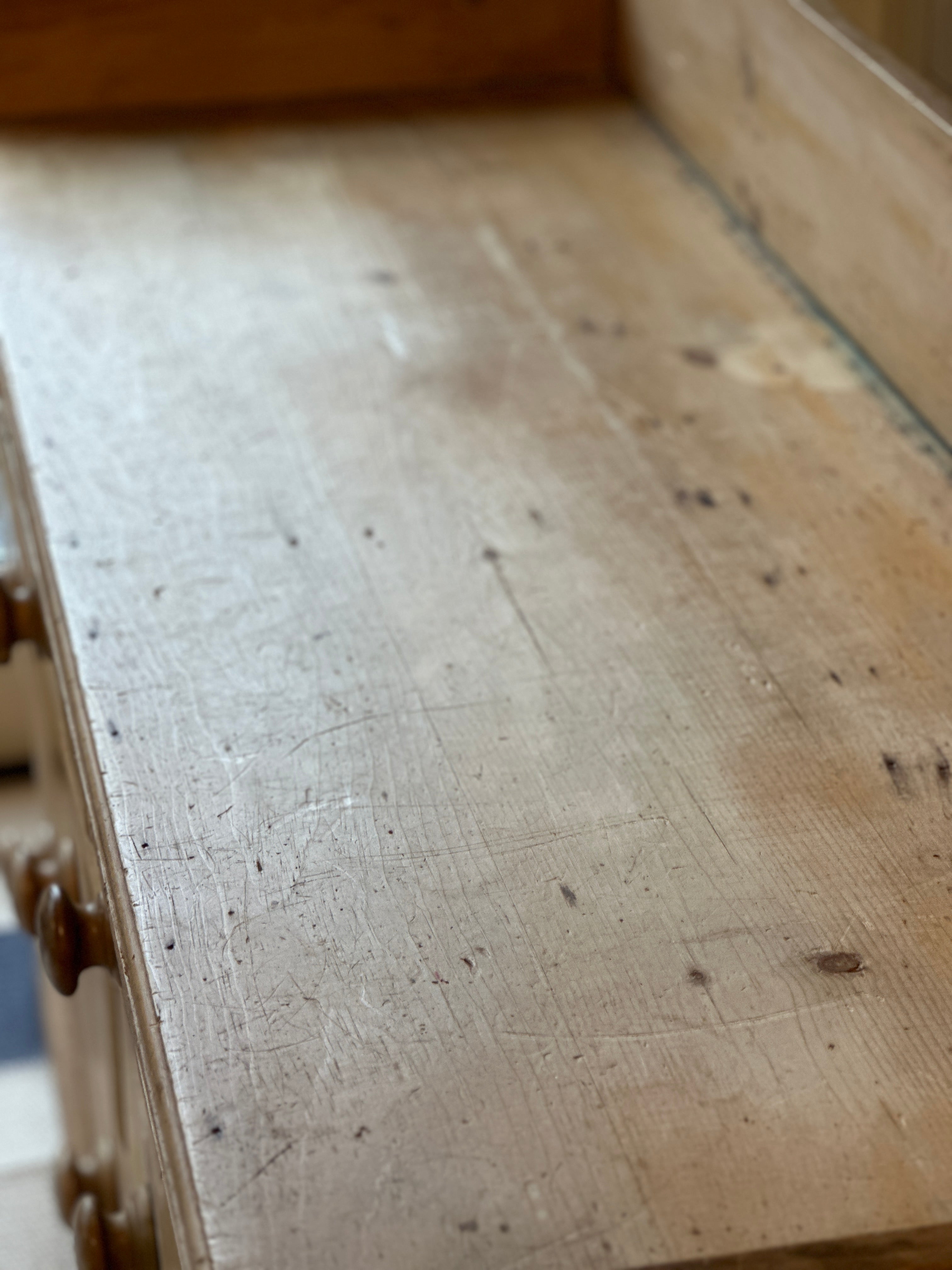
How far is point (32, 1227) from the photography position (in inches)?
61.9

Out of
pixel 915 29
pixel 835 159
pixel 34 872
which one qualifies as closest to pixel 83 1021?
pixel 34 872

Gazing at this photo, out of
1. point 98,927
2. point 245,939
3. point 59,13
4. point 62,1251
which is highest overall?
point 59,13

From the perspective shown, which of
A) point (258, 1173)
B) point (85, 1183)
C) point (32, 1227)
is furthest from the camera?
point (32, 1227)

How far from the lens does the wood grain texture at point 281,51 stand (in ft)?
4.31

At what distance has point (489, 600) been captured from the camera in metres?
0.74

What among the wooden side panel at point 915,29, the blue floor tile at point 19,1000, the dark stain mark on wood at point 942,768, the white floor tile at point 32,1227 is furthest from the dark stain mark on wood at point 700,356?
the blue floor tile at point 19,1000

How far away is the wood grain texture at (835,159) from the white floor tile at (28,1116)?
125cm

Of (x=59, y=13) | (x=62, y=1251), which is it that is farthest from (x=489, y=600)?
(x=62, y=1251)

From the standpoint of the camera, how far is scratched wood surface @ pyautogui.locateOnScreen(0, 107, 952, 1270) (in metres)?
0.47

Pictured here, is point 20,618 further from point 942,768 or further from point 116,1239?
point 942,768

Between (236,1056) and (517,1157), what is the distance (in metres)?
0.11

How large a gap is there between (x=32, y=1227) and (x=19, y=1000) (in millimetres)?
355

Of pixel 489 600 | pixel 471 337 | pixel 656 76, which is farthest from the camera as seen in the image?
pixel 656 76

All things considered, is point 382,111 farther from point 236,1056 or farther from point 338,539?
point 236,1056
